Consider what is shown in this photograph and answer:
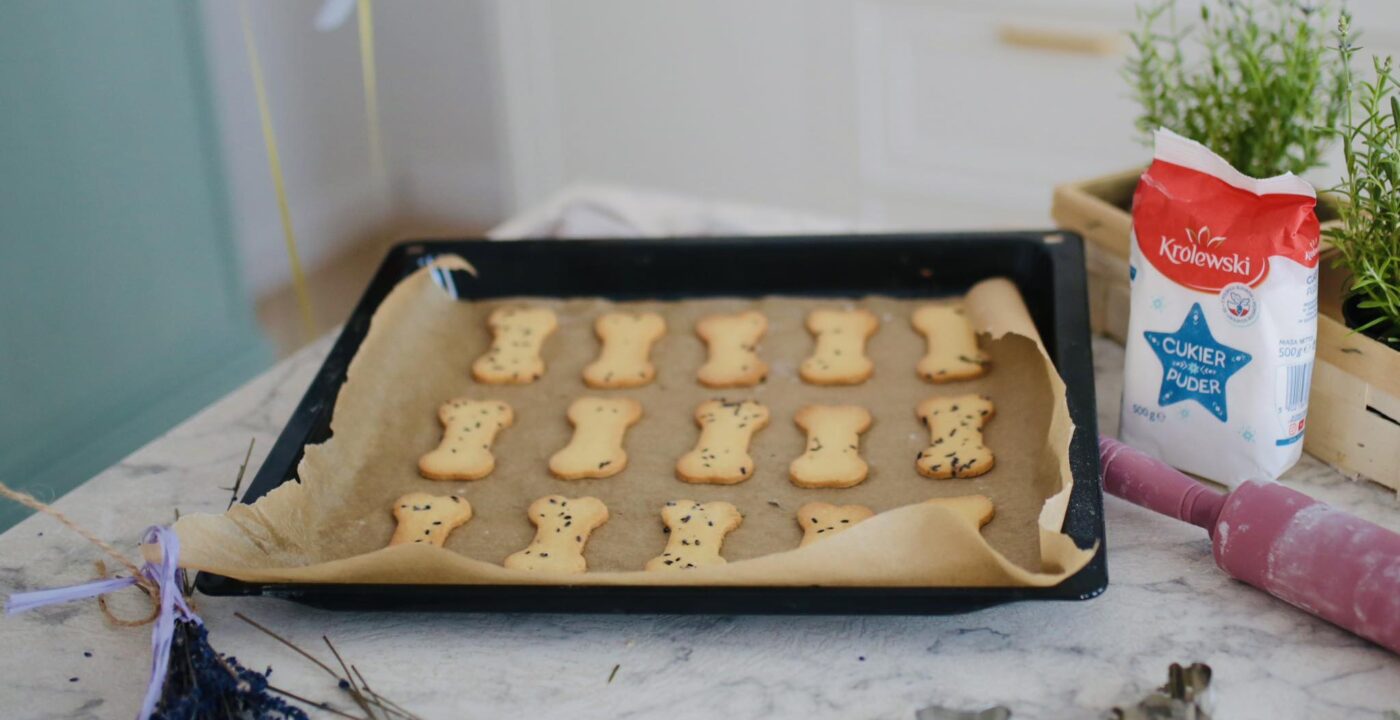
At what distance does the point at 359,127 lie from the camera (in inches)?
139

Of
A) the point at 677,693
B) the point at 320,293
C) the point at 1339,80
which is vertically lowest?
the point at 320,293

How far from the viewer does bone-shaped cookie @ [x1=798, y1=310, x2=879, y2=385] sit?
1.20 metres

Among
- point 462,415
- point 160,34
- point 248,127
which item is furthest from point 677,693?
point 248,127

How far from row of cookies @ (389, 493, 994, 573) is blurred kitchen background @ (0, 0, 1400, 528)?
0.39 metres

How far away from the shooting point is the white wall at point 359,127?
3141mm

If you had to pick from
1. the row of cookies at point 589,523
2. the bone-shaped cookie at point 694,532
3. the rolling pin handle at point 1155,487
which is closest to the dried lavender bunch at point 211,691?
the row of cookies at point 589,523

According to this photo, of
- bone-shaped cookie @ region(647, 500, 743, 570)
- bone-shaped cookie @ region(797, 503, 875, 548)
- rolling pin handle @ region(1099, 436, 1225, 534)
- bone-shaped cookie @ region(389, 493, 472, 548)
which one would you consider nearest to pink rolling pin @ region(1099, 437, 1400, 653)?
rolling pin handle @ region(1099, 436, 1225, 534)

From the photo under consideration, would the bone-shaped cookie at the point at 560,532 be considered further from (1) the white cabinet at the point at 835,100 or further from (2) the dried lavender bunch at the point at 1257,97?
(1) the white cabinet at the point at 835,100

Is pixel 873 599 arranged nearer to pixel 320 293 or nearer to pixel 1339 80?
pixel 1339 80

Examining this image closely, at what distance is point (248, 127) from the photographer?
3072mm

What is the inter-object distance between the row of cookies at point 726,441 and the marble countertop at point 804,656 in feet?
0.52

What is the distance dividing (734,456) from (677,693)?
291 millimetres

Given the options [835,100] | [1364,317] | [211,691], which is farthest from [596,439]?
[835,100]

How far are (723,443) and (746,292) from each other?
0.97ft
